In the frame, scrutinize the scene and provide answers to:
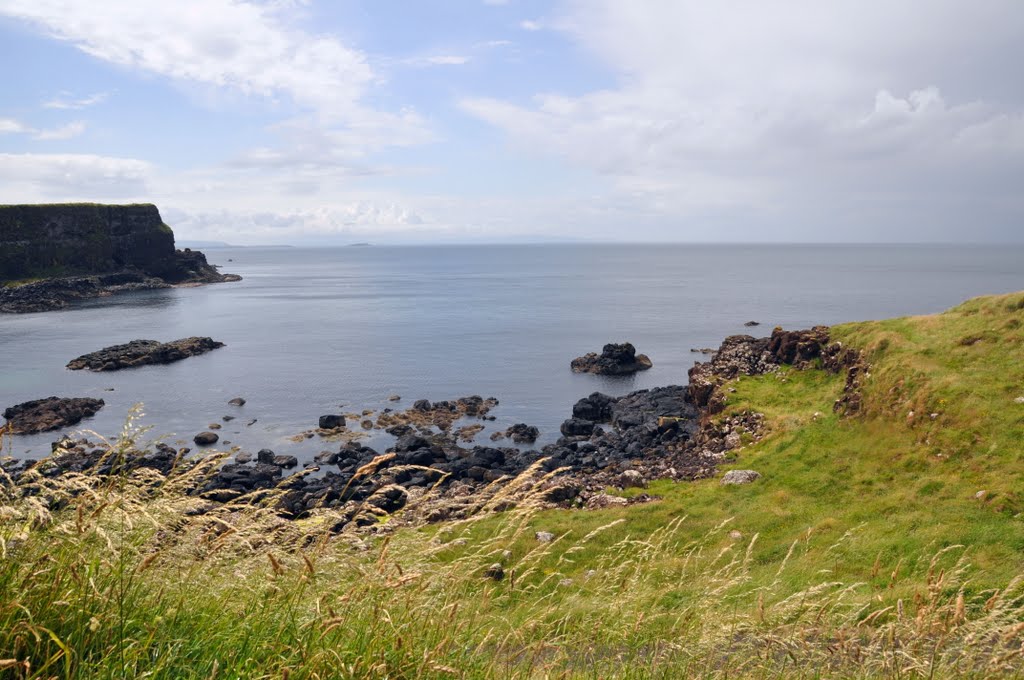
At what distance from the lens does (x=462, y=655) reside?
4844 millimetres

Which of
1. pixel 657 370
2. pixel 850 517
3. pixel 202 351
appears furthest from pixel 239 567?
pixel 202 351

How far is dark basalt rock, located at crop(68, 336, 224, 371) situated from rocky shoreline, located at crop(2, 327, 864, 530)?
32985 mm

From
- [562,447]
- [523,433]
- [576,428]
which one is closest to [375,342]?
[523,433]

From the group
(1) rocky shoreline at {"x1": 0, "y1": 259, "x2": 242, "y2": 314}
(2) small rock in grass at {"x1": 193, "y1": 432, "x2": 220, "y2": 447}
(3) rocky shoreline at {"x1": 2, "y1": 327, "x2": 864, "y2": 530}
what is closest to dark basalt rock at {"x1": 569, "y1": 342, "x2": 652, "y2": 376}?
(3) rocky shoreline at {"x1": 2, "y1": 327, "x2": 864, "y2": 530}

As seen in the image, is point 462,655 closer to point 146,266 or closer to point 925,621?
point 925,621

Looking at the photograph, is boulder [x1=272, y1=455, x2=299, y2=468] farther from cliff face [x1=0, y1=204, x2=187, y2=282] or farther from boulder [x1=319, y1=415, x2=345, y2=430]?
cliff face [x1=0, y1=204, x2=187, y2=282]

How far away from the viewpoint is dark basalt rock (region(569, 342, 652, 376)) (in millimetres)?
69938

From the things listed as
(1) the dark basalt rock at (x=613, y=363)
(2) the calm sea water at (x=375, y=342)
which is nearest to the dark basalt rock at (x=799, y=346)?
(2) the calm sea water at (x=375, y=342)

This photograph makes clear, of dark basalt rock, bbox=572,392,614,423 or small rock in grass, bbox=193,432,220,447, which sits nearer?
small rock in grass, bbox=193,432,220,447

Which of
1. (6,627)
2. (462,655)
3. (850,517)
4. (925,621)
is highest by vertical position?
(6,627)

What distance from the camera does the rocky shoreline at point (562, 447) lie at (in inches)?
1267

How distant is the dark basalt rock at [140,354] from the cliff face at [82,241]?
305 feet

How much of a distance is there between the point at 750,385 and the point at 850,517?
2081 cm

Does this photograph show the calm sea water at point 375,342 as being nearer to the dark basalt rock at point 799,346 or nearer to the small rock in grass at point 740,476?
the dark basalt rock at point 799,346
